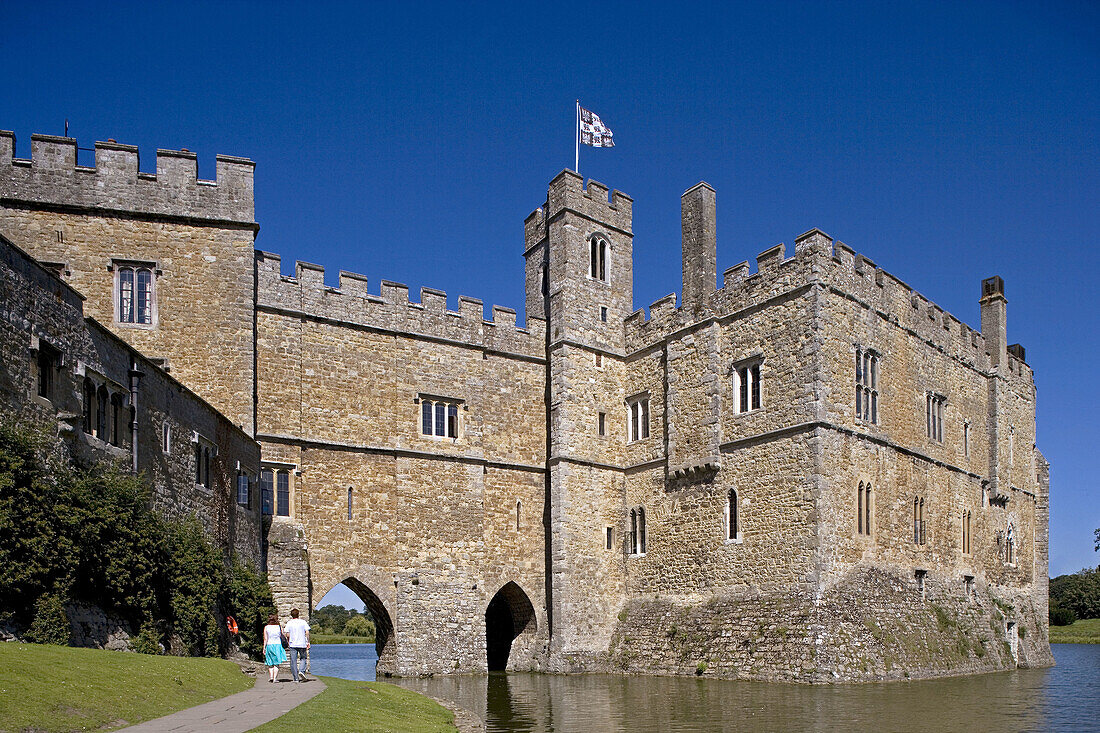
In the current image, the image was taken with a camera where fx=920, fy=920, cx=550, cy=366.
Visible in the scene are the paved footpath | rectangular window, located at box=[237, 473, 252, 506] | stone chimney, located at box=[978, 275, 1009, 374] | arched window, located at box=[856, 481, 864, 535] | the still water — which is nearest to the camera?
the paved footpath

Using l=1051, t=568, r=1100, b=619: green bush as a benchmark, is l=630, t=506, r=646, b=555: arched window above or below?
above

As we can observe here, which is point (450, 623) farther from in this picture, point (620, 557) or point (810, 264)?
point (810, 264)

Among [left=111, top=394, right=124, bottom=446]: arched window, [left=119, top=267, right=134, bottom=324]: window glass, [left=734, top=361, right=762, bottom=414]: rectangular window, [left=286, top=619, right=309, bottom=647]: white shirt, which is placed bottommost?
[left=286, top=619, right=309, bottom=647]: white shirt

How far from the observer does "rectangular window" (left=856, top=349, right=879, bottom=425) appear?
28.7 metres

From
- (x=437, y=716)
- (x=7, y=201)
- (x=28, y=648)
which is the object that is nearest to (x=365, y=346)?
(x=7, y=201)

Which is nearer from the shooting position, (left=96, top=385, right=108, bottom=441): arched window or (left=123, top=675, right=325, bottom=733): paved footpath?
(left=123, top=675, right=325, bottom=733): paved footpath

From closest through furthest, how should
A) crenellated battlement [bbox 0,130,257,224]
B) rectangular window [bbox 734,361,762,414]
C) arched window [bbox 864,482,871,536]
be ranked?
1. crenellated battlement [bbox 0,130,257,224]
2. arched window [bbox 864,482,871,536]
3. rectangular window [bbox 734,361,762,414]

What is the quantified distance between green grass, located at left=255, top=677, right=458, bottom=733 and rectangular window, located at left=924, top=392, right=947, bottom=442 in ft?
69.3

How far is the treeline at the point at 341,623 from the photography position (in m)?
112

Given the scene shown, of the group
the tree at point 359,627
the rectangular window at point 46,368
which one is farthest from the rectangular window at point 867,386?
the tree at point 359,627

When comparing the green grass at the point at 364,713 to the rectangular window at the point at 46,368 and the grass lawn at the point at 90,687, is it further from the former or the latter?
the rectangular window at the point at 46,368

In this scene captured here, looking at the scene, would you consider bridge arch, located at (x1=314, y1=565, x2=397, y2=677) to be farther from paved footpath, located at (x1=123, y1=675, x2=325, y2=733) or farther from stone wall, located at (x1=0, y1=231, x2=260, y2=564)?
paved footpath, located at (x1=123, y1=675, x2=325, y2=733)

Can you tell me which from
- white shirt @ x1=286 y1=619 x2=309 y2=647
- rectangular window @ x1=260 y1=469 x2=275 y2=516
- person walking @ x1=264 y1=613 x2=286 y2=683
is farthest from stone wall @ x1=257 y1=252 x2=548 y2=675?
person walking @ x1=264 y1=613 x2=286 y2=683

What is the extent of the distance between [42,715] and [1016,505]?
3661cm
